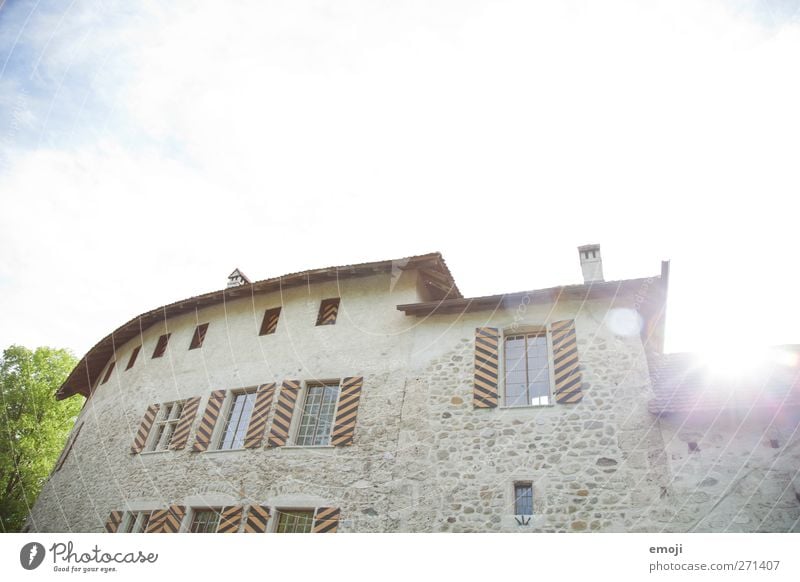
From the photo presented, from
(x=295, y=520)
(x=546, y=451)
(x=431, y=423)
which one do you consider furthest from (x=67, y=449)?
(x=546, y=451)

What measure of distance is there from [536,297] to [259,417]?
5510 millimetres

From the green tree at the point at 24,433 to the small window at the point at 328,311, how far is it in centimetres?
975

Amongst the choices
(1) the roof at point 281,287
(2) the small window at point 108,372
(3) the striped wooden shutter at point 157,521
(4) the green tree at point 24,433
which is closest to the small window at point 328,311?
(1) the roof at point 281,287

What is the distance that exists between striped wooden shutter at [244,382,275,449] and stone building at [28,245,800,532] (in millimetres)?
30

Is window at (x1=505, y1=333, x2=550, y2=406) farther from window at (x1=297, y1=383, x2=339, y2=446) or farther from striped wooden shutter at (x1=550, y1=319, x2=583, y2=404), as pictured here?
window at (x1=297, y1=383, x2=339, y2=446)

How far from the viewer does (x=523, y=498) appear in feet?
21.6

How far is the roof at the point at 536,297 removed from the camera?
25.1 ft

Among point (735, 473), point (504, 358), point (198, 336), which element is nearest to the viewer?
point (735, 473)

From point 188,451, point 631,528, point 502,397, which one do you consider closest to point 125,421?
point 188,451

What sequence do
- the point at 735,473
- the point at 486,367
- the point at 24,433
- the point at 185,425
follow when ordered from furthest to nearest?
the point at 24,433 → the point at 185,425 → the point at 486,367 → the point at 735,473
